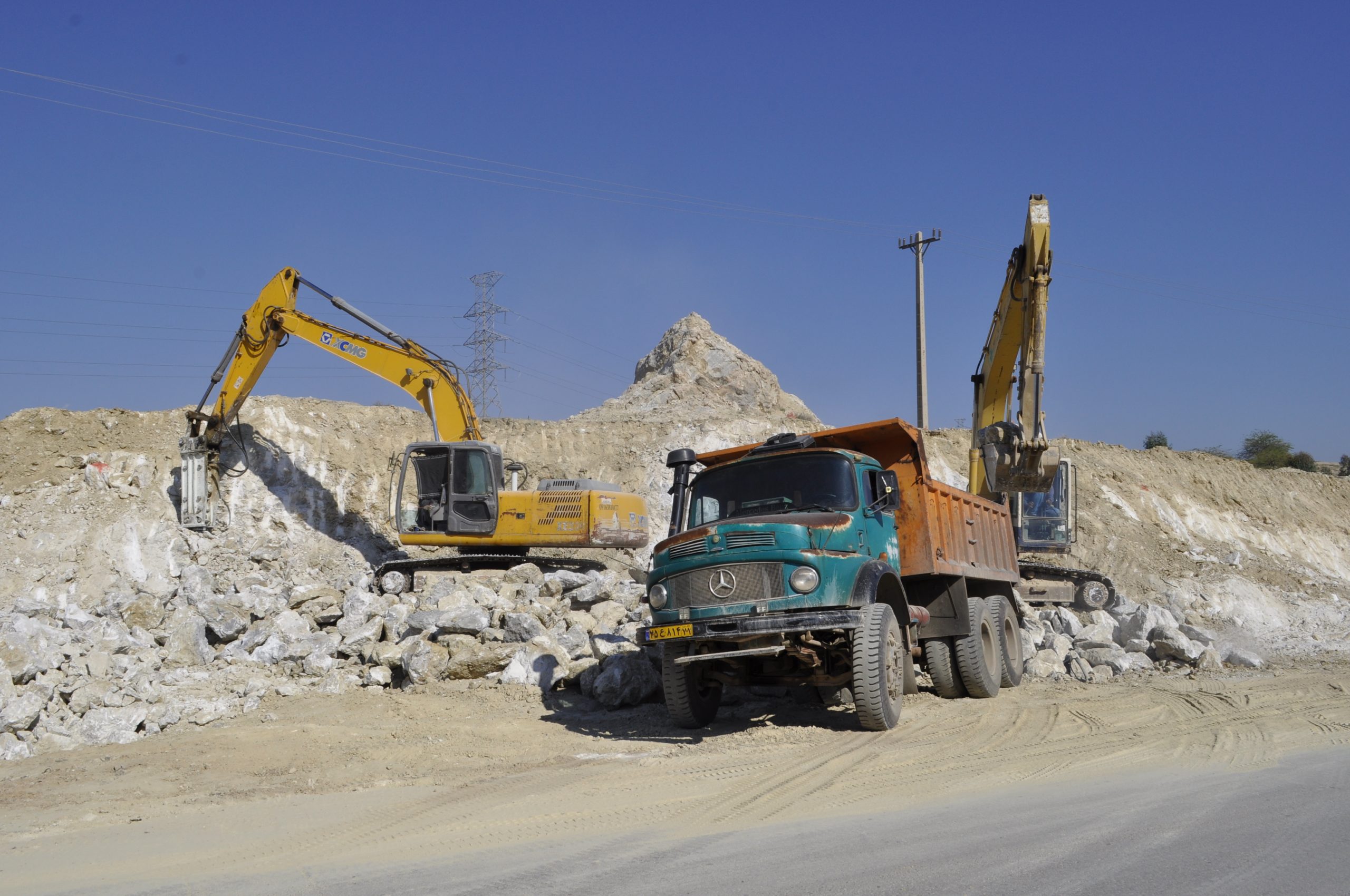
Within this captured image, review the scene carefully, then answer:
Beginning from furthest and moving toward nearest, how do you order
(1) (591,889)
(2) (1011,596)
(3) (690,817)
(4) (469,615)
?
(2) (1011,596) < (4) (469,615) < (3) (690,817) < (1) (591,889)

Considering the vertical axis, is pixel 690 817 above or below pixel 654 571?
below

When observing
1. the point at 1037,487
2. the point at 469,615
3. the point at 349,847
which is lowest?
the point at 349,847

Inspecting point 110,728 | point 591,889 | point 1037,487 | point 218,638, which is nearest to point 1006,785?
point 591,889

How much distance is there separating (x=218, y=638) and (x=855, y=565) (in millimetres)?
10071

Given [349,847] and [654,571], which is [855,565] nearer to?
[654,571]

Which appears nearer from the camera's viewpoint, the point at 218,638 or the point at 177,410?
the point at 218,638

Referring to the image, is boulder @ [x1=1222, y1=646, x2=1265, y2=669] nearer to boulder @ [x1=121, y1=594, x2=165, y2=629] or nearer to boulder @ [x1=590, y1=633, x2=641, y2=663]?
boulder @ [x1=590, y1=633, x2=641, y2=663]

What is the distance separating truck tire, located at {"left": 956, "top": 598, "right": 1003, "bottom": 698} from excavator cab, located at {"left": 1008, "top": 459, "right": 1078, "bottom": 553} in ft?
38.5

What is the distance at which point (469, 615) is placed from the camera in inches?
512

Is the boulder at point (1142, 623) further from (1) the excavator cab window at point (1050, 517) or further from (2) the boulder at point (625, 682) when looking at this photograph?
(1) the excavator cab window at point (1050, 517)

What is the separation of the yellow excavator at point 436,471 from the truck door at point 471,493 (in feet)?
0.05

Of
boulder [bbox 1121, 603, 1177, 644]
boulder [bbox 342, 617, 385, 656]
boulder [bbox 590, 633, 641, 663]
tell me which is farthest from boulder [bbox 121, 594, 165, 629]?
boulder [bbox 1121, 603, 1177, 644]

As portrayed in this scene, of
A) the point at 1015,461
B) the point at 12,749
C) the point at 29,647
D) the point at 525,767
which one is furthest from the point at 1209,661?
the point at 29,647

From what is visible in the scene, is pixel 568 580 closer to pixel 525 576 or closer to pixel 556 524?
pixel 525 576
